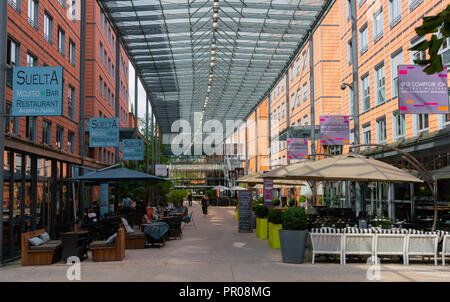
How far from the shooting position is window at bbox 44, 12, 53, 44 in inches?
818

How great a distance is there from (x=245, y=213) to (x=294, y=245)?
889cm

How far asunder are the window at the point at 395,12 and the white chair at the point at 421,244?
464 inches

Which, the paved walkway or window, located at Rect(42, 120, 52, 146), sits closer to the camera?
the paved walkway

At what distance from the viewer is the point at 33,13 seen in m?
18.9

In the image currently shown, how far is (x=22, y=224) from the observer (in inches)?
467

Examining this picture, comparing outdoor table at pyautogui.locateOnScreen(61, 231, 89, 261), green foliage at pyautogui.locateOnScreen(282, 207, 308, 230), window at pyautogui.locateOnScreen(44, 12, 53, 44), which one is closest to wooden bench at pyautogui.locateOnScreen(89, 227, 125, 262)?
outdoor table at pyautogui.locateOnScreen(61, 231, 89, 261)

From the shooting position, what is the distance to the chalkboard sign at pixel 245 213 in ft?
60.9

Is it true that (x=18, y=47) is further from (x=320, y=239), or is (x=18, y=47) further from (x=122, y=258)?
(x=320, y=239)

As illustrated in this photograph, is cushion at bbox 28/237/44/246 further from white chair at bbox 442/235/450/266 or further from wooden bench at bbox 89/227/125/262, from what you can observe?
white chair at bbox 442/235/450/266

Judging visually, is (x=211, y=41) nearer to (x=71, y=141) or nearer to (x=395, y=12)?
(x=71, y=141)

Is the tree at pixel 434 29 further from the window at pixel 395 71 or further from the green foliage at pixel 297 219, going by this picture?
the window at pixel 395 71

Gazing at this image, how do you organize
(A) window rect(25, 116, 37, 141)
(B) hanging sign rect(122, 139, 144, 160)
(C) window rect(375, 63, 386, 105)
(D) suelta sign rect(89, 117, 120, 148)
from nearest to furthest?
(A) window rect(25, 116, 37, 141), (D) suelta sign rect(89, 117, 120, 148), (C) window rect(375, 63, 386, 105), (B) hanging sign rect(122, 139, 144, 160)

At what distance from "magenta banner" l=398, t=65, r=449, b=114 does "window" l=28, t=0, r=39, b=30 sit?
14.4m
